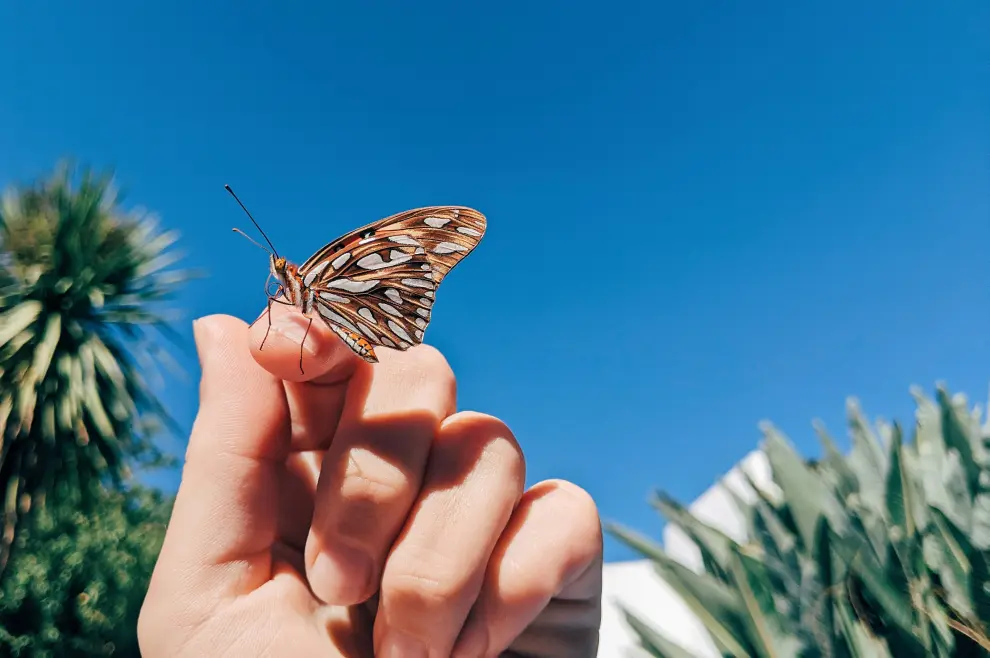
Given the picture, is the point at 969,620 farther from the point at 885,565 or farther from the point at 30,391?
the point at 30,391

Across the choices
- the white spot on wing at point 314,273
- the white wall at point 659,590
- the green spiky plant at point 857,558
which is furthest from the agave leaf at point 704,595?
the white wall at point 659,590

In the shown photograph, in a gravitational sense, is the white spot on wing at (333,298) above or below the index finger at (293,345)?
above

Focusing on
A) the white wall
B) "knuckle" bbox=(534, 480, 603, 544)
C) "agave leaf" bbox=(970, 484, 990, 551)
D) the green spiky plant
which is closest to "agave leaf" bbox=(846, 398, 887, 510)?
the green spiky plant

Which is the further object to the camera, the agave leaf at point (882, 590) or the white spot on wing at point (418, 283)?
the agave leaf at point (882, 590)

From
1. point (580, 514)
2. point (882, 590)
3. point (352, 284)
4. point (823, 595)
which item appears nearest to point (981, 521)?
point (882, 590)

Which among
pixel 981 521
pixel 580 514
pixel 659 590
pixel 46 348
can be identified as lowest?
pixel 580 514

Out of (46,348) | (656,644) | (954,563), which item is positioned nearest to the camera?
(954,563)

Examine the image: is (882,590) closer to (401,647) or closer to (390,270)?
(401,647)

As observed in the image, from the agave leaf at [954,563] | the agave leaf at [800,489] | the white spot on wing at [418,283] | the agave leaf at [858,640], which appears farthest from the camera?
the agave leaf at [800,489]

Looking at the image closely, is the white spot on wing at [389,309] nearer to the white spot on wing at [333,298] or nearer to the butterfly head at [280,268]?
the white spot on wing at [333,298]
